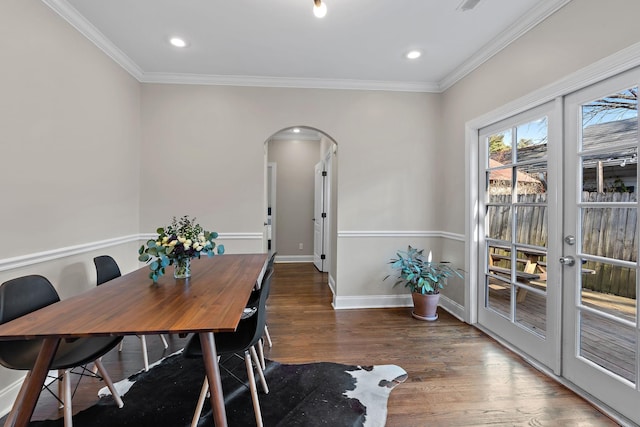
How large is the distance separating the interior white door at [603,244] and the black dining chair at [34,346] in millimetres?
2859

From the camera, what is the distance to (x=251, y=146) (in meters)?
3.33

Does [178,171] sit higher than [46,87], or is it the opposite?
[46,87]

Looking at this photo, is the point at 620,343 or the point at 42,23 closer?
the point at 620,343

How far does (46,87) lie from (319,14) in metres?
1.90

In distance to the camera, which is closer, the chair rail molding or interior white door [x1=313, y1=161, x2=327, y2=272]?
the chair rail molding

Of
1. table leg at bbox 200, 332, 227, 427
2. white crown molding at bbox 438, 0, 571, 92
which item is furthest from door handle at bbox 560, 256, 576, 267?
table leg at bbox 200, 332, 227, 427

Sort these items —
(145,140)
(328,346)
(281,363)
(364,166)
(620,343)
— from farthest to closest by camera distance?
(364,166), (145,140), (328,346), (281,363), (620,343)

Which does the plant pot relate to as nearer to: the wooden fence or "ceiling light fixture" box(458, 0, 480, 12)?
the wooden fence

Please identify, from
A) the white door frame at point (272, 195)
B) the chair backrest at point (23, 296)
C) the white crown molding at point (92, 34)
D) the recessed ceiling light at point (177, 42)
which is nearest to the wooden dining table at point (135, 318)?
the chair backrest at point (23, 296)

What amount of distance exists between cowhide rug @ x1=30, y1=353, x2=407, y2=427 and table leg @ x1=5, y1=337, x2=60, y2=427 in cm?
55

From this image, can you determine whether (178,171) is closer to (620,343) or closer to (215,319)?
(215,319)

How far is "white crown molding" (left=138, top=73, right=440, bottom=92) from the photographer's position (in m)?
3.19

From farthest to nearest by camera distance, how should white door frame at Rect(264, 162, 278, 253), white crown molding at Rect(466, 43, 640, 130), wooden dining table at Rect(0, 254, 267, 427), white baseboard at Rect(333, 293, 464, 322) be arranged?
white door frame at Rect(264, 162, 278, 253) → white baseboard at Rect(333, 293, 464, 322) → white crown molding at Rect(466, 43, 640, 130) → wooden dining table at Rect(0, 254, 267, 427)

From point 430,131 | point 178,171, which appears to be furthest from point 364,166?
point 178,171
